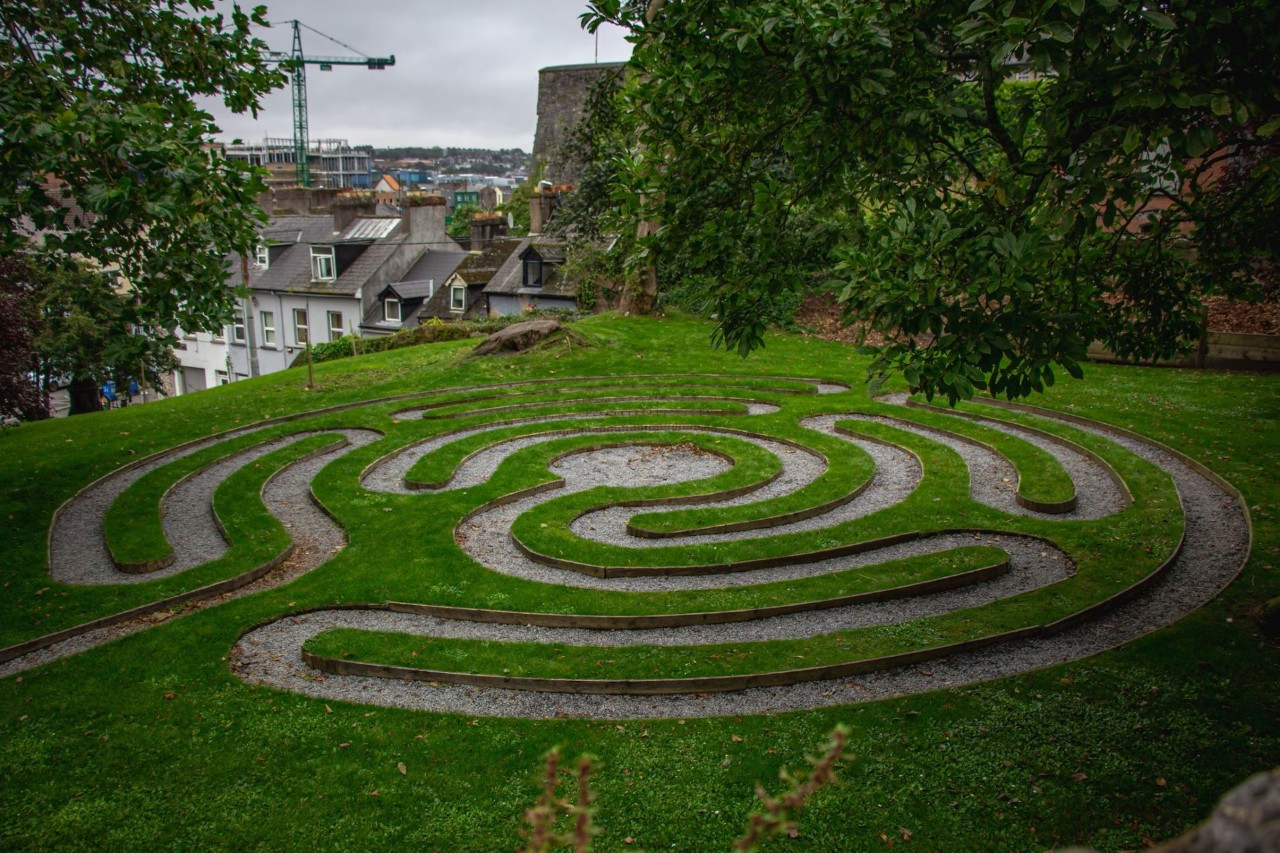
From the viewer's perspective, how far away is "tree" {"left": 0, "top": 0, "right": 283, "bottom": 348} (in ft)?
40.9

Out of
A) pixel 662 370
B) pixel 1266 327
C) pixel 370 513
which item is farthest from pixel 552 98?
pixel 370 513

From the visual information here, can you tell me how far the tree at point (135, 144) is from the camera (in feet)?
40.9

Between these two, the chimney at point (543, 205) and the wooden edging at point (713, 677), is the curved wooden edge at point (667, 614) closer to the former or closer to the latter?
the wooden edging at point (713, 677)

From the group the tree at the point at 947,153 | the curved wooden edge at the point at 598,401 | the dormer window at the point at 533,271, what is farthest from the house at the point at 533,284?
the tree at the point at 947,153

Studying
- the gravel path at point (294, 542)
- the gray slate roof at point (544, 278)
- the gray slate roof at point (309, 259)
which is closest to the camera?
the gravel path at point (294, 542)

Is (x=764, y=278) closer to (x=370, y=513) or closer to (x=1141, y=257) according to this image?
(x=1141, y=257)

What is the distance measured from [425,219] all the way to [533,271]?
40.7 feet

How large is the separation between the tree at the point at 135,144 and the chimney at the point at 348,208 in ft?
143

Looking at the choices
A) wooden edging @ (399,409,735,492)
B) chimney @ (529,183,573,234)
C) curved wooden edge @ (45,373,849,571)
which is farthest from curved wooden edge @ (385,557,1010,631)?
chimney @ (529,183,573,234)

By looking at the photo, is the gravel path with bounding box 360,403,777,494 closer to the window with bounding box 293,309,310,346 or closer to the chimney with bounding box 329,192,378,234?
the window with bounding box 293,309,310,346

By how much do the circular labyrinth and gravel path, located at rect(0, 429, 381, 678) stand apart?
0.07m

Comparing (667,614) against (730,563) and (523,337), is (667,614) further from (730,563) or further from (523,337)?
(523,337)

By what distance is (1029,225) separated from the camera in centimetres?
985

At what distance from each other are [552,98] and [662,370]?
46528mm
